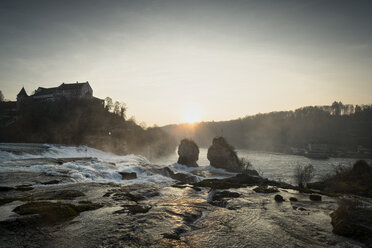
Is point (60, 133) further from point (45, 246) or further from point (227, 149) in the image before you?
point (45, 246)

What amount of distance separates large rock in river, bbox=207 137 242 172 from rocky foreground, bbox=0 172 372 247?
43692 mm

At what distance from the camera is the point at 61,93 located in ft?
278

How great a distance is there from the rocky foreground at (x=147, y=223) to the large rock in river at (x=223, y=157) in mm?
43692

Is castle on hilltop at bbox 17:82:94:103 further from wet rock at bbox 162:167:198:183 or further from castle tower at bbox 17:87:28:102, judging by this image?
wet rock at bbox 162:167:198:183

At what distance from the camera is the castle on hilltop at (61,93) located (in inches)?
3295

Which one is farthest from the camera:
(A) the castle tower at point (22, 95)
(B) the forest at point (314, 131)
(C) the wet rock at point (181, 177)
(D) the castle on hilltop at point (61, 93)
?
(B) the forest at point (314, 131)

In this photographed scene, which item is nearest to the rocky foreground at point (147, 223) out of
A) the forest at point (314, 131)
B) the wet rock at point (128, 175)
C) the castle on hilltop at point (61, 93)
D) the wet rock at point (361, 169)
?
the wet rock at point (128, 175)

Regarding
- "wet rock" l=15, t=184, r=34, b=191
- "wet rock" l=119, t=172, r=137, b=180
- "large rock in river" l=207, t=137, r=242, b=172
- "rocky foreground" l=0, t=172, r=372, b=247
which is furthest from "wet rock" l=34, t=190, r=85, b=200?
"large rock in river" l=207, t=137, r=242, b=172

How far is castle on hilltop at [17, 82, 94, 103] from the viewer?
8369 centimetres

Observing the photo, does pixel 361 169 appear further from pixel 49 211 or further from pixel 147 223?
pixel 49 211

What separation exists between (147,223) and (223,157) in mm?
54825

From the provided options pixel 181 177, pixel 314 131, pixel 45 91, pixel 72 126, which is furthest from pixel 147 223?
pixel 314 131

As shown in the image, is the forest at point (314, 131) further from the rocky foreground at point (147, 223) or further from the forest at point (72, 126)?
the rocky foreground at point (147, 223)

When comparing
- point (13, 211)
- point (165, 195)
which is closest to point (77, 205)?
point (13, 211)
